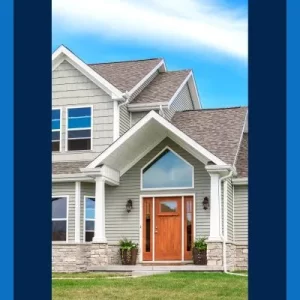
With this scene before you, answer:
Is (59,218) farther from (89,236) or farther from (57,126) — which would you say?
(57,126)

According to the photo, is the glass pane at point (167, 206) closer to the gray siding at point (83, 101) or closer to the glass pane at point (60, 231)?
the gray siding at point (83, 101)

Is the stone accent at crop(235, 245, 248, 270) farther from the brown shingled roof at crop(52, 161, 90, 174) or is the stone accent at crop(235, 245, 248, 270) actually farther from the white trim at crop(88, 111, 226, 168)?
the brown shingled roof at crop(52, 161, 90, 174)

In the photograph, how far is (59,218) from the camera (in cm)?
1816

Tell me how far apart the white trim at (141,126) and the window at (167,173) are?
834 millimetres

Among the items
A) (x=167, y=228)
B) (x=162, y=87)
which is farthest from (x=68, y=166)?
(x=162, y=87)

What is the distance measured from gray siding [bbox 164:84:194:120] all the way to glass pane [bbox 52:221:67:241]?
4169 millimetres

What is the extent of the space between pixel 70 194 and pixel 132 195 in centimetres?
175

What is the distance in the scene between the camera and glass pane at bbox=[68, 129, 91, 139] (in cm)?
1848

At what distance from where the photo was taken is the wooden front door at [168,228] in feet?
56.1
